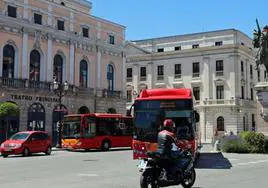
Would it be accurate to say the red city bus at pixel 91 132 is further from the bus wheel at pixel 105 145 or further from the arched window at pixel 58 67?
the arched window at pixel 58 67

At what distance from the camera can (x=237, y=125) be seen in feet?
198

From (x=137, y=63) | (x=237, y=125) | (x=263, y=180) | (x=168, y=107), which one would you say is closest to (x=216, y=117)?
(x=237, y=125)

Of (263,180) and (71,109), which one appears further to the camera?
(71,109)

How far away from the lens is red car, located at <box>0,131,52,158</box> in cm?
2578

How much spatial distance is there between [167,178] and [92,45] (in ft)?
123

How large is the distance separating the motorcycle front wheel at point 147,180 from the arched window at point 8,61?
29.8 m

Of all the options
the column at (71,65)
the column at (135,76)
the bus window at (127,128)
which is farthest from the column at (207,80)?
the bus window at (127,128)

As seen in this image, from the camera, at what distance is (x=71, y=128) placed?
32594 millimetres

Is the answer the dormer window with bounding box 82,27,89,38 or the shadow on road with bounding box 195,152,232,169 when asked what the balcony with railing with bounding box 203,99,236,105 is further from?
the shadow on road with bounding box 195,152,232,169

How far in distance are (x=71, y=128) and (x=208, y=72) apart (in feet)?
116

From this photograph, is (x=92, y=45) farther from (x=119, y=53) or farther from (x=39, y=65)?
(x=39, y=65)

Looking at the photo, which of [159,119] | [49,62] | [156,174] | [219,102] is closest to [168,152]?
[156,174]

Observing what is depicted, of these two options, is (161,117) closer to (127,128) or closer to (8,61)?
(127,128)

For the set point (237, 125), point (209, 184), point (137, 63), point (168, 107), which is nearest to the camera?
point (209, 184)
